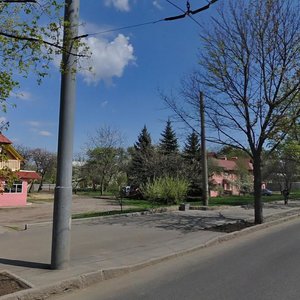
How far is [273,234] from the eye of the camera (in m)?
14.4

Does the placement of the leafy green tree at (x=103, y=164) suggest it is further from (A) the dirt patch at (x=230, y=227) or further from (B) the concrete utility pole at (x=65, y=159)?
(B) the concrete utility pole at (x=65, y=159)

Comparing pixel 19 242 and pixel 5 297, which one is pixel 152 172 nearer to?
pixel 19 242

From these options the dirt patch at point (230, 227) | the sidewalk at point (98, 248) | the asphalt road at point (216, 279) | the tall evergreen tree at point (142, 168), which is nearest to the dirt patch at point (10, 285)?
the sidewalk at point (98, 248)

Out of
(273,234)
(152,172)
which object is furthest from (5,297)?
(152,172)

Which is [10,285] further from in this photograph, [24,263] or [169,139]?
[169,139]

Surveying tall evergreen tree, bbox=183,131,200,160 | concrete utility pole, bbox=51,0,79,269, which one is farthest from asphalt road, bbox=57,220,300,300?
tall evergreen tree, bbox=183,131,200,160

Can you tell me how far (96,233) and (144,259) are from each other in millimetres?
4483

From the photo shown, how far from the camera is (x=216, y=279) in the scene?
299 inches

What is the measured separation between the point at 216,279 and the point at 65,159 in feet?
11.6

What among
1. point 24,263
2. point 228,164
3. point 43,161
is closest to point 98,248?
point 24,263

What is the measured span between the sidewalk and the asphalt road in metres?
0.28

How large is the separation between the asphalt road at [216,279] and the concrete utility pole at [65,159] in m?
1.09

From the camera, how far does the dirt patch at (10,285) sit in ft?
20.8

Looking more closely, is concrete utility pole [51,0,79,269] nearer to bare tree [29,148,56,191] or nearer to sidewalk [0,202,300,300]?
sidewalk [0,202,300,300]
